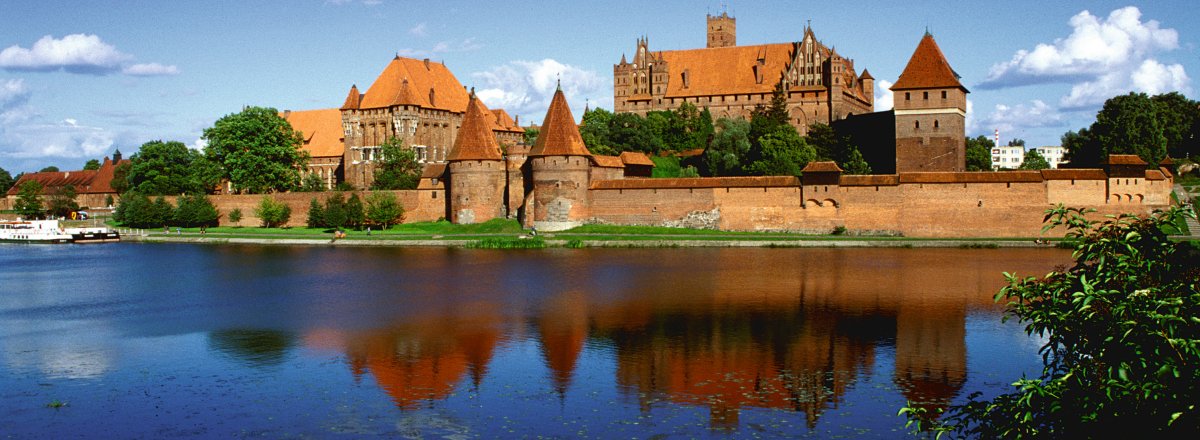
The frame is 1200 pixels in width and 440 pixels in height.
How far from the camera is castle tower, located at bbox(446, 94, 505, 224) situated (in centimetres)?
4306

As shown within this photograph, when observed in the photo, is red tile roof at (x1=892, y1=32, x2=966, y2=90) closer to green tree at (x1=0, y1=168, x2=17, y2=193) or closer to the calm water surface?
the calm water surface

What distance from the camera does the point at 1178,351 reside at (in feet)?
23.9

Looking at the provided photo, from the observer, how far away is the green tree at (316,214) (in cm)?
4758

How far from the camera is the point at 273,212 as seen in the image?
160 feet

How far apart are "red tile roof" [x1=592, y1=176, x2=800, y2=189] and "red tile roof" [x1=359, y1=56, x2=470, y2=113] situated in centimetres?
1800

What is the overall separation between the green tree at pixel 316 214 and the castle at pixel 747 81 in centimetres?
2049

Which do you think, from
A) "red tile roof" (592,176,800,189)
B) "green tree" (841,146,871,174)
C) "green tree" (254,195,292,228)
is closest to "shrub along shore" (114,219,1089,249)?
"green tree" (254,195,292,228)

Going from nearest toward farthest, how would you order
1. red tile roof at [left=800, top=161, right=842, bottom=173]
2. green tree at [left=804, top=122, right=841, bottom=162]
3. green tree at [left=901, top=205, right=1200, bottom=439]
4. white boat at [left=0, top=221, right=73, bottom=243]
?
green tree at [left=901, top=205, right=1200, bottom=439]
red tile roof at [left=800, top=161, right=842, bottom=173]
green tree at [left=804, top=122, right=841, bottom=162]
white boat at [left=0, top=221, right=73, bottom=243]

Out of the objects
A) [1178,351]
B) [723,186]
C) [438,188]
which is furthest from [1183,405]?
[438,188]

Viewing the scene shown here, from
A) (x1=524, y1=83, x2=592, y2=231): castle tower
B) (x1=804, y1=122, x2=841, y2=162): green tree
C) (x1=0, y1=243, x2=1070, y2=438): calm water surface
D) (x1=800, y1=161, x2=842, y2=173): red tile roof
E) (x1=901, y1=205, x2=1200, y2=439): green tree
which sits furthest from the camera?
(x1=804, y1=122, x2=841, y2=162): green tree

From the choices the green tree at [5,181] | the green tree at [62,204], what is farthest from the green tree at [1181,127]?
the green tree at [5,181]

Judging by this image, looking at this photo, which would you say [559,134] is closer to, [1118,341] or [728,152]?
[728,152]

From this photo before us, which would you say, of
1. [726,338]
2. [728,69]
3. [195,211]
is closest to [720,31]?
[728,69]

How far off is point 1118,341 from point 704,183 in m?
32.2
